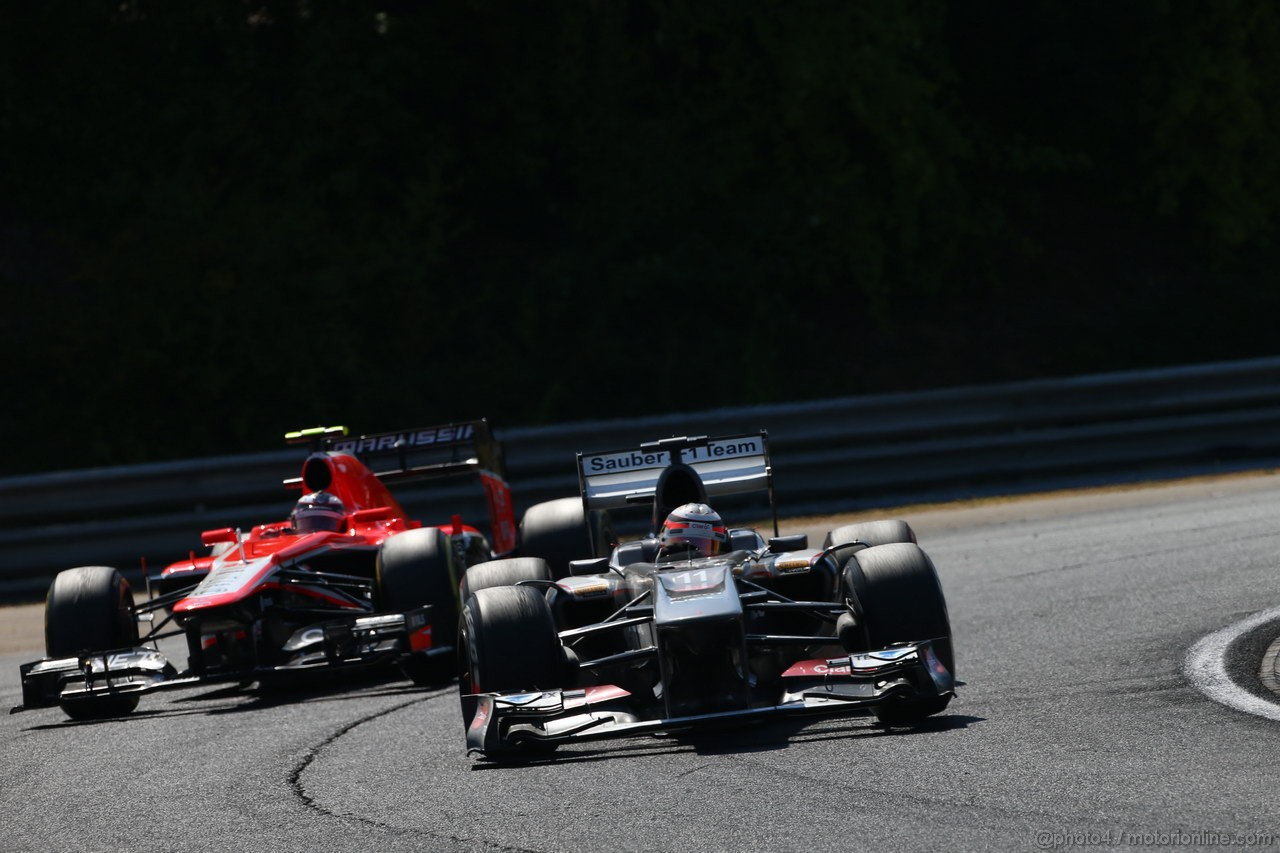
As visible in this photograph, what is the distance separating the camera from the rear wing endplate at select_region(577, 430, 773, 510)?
10047 millimetres

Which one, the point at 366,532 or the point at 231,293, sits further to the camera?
the point at 231,293

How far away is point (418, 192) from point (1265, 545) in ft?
37.0

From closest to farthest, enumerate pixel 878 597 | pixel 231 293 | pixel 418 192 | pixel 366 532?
1. pixel 878 597
2. pixel 366 532
3. pixel 231 293
4. pixel 418 192

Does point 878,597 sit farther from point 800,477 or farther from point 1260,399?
point 1260,399

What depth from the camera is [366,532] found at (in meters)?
11.6

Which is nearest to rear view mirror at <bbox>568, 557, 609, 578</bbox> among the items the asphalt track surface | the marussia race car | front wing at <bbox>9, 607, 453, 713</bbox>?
the marussia race car

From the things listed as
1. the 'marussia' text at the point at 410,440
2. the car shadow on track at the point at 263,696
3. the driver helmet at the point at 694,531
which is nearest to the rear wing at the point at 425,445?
the 'marussia' text at the point at 410,440

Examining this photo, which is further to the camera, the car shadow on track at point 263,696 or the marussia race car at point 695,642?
the car shadow on track at point 263,696

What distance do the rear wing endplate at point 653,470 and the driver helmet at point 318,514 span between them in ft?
6.71

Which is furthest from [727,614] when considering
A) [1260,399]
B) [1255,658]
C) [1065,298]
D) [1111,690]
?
[1065,298]

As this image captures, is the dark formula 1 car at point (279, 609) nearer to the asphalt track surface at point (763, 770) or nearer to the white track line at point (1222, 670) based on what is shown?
the asphalt track surface at point (763, 770)

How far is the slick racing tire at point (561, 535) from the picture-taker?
11.6 meters

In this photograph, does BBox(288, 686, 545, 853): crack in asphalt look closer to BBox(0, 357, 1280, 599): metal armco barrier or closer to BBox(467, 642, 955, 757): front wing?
BBox(467, 642, 955, 757): front wing

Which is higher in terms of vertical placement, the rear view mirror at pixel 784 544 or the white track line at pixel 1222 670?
the rear view mirror at pixel 784 544
